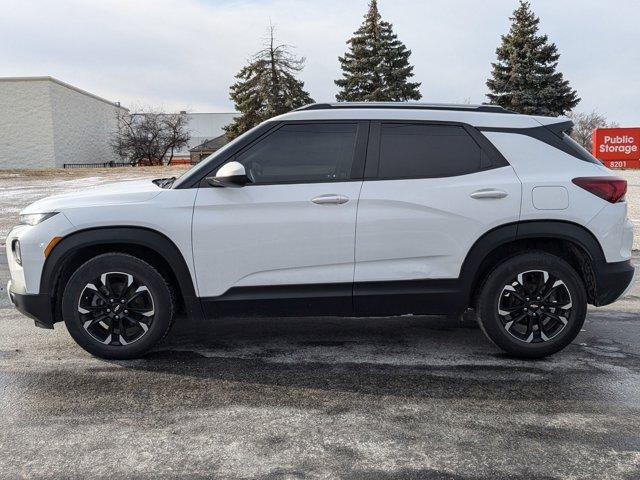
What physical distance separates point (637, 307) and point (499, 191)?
111 inches

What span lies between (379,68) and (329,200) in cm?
4250

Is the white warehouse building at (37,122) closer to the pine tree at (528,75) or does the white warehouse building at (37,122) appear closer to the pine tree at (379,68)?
the pine tree at (379,68)

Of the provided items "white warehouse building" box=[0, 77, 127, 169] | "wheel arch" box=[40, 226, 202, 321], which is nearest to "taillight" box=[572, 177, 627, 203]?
"wheel arch" box=[40, 226, 202, 321]

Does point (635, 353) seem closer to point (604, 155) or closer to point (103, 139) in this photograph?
point (604, 155)

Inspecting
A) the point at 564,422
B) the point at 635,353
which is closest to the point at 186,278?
the point at 564,422

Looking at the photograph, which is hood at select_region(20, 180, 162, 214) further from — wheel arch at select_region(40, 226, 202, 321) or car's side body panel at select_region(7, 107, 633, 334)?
wheel arch at select_region(40, 226, 202, 321)

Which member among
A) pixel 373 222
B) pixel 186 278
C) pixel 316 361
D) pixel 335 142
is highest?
pixel 335 142

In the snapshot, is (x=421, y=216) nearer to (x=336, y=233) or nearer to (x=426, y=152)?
(x=426, y=152)

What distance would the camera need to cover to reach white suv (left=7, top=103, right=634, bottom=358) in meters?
3.95

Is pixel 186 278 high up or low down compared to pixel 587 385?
up

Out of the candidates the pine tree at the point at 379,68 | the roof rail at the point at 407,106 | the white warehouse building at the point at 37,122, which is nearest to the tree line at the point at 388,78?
the pine tree at the point at 379,68

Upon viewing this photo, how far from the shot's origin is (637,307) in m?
5.69

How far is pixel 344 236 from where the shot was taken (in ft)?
13.0

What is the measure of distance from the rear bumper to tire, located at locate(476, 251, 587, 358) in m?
0.14
